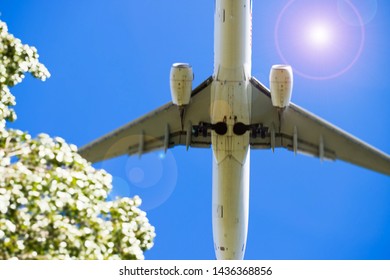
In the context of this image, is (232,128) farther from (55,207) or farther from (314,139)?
(55,207)

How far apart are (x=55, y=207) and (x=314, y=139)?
17.9 meters

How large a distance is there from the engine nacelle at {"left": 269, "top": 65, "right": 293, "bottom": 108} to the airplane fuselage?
816 mm

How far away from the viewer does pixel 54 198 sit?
24.1 feet

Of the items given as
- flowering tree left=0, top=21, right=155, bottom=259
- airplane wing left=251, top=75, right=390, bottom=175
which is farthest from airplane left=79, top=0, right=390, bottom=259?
flowering tree left=0, top=21, right=155, bottom=259

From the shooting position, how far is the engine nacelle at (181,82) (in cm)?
2087

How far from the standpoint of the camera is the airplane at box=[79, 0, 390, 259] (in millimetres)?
20438

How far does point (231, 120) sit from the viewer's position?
21453mm

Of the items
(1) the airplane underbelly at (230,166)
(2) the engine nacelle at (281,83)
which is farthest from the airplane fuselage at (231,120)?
(2) the engine nacelle at (281,83)

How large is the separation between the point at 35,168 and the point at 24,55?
280 cm

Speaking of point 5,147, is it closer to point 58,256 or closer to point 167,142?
point 58,256

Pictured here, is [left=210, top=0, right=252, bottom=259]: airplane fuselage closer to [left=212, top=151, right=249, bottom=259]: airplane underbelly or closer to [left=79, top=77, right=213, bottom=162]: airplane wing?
[left=212, top=151, right=249, bottom=259]: airplane underbelly

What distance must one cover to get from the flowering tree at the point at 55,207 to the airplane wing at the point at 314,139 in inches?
617

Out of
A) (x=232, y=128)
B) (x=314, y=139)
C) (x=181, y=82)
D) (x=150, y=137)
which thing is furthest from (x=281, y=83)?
(x=150, y=137)
